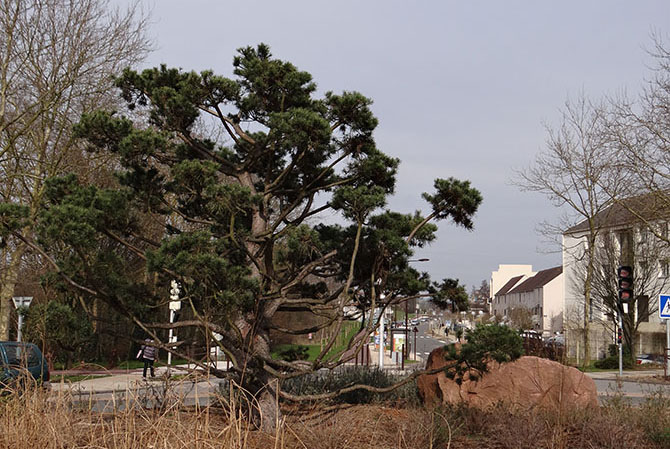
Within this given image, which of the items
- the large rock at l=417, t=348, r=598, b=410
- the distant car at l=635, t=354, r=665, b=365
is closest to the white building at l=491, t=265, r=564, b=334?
the distant car at l=635, t=354, r=665, b=365

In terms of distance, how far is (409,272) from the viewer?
31.9ft

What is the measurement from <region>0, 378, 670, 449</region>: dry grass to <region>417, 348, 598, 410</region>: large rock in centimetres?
96

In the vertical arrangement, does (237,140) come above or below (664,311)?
above

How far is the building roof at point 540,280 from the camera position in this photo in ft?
257

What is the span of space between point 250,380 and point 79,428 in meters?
2.83

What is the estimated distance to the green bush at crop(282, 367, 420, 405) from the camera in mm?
10914

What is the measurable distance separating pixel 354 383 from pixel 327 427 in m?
3.87

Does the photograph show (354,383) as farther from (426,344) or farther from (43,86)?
(426,344)

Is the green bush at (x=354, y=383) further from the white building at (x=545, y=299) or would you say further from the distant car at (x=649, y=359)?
the white building at (x=545, y=299)

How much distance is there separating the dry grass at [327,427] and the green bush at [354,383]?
68cm

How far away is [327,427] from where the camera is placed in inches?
297

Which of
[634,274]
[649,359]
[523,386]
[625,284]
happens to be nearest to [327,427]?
[523,386]

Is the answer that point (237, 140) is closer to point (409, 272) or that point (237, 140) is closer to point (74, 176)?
point (74, 176)

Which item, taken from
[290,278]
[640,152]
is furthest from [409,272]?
[640,152]
